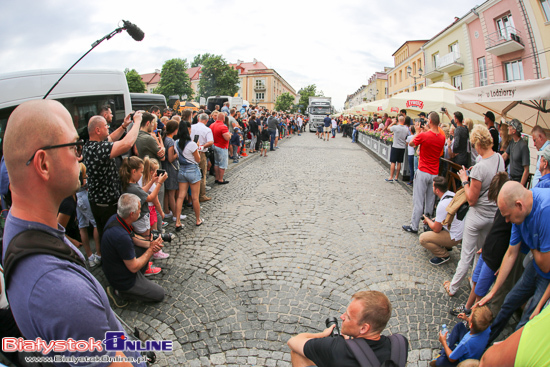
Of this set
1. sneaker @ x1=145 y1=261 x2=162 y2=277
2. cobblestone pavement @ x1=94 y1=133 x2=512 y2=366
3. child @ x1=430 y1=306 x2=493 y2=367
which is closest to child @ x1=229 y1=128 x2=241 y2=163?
cobblestone pavement @ x1=94 y1=133 x2=512 y2=366

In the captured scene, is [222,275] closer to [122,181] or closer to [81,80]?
[122,181]

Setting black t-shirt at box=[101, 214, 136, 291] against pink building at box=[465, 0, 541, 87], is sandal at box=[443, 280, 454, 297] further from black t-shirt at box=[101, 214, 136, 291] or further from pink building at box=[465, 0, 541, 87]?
pink building at box=[465, 0, 541, 87]

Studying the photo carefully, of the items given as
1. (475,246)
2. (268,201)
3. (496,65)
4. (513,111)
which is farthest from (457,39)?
(475,246)

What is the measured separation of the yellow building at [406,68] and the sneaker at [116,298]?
37.9m

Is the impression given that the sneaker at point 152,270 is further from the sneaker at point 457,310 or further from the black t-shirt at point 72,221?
the sneaker at point 457,310

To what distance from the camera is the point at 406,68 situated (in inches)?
1634

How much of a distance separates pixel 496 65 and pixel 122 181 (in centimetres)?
2620

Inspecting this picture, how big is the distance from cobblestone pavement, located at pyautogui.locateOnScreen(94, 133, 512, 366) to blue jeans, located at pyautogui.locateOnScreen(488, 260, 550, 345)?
50cm

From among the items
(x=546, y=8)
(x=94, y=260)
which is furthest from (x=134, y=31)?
(x=546, y=8)

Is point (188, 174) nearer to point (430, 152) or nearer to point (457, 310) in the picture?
point (430, 152)

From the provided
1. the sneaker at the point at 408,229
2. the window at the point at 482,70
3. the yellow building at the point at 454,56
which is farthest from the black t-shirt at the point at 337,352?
the yellow building at the point at 454,56

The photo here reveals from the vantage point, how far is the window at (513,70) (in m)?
19.5

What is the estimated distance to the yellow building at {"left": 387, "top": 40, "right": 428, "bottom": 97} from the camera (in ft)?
123

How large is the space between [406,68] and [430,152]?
41.5 meters
